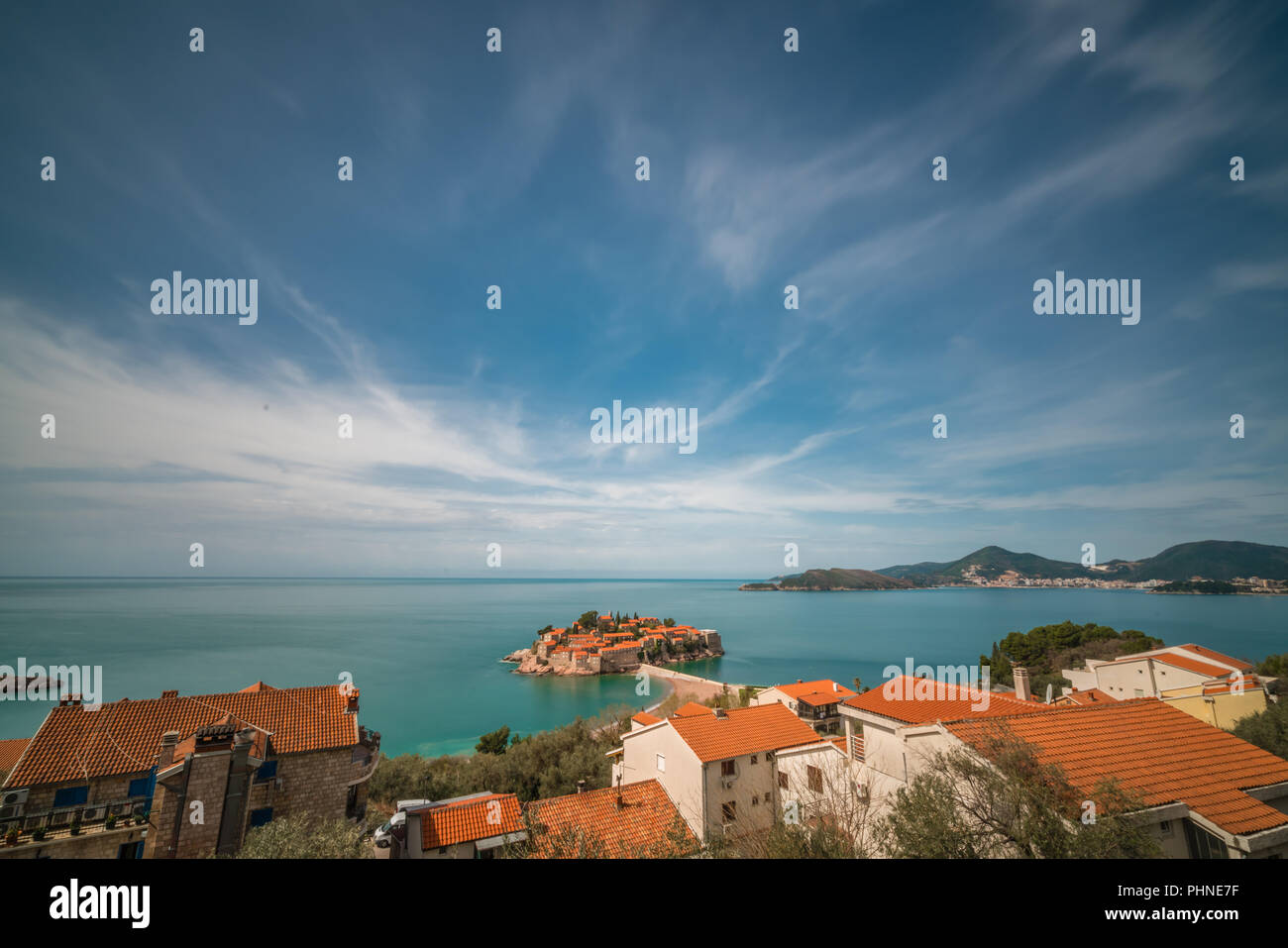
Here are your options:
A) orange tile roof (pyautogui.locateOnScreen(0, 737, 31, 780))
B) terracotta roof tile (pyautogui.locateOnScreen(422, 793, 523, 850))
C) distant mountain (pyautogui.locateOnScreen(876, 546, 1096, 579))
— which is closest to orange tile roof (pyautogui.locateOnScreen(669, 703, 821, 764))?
terracotta roof tile (pyautogui.locateOnScreen(422, 793, 523, 850))

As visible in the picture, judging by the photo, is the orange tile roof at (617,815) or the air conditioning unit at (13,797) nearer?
the air conditioning unit at (13,797)

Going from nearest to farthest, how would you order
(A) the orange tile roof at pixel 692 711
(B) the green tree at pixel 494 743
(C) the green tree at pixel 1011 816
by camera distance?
(C) the green tree at pixel 1011 816
(A) the orange tile roof at pixel 692 711
(B) the green tree at pixel 494 743

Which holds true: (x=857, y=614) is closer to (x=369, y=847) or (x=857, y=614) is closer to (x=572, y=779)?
(x=572, y=779)

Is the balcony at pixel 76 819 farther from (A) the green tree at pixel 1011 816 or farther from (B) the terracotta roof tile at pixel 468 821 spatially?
(A) the green tree at pixel 1011 816

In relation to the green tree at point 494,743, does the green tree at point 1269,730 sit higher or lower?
higher

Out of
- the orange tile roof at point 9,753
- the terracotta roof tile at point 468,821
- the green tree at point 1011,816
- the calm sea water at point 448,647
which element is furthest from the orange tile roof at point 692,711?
the calm sea water at point 448,647

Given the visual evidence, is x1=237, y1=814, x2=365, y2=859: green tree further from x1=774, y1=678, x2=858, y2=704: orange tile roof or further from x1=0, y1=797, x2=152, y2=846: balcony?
x1=774, y1=678, x2=858, y2=704: orange tile roof

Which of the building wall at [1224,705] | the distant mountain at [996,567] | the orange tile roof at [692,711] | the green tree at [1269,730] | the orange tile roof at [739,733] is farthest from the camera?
the distant mountain at [996,567]
